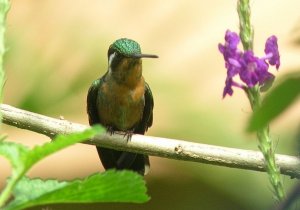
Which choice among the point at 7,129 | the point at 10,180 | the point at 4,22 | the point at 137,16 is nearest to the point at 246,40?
the point at 4,22

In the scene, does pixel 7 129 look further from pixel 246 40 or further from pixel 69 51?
pixel 246 40

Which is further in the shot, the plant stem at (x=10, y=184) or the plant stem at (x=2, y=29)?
the plant stem at (x=2, y=29)

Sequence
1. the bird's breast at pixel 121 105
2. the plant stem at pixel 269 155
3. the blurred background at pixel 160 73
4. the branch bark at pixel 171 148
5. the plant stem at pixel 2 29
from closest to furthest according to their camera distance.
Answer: the plant stem at pixel 2 29 < the plant stem at pixel 269 155 < the branch bark at pixel 171 148 < the bird's breast at pixel 121 105 < the blurred background at pixel 160 73

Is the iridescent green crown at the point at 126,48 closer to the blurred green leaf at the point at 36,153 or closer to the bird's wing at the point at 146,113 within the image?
the bird's wing at the point at 146,113

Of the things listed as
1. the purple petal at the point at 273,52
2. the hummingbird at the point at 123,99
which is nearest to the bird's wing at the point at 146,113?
the hummingbird at the point at 123,99

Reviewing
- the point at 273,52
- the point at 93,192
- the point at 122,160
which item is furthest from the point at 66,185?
the point at 122,160

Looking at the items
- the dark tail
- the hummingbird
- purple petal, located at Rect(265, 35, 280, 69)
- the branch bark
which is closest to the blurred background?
the dark tail

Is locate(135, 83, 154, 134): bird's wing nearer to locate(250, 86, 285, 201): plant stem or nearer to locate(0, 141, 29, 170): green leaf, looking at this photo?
locate(250, 86, 285, 201): plant stem

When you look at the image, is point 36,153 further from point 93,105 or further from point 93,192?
point 93,105
